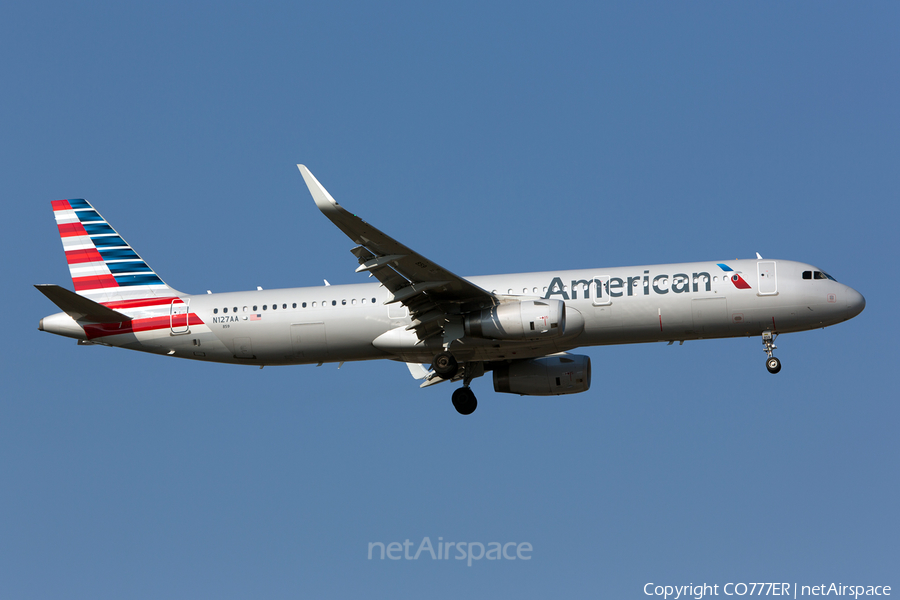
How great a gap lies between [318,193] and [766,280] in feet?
51.1

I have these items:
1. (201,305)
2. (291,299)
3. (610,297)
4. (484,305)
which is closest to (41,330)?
(201,305)

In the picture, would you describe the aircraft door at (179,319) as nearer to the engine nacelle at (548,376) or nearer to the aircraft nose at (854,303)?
the engine nacelle at (548,376)

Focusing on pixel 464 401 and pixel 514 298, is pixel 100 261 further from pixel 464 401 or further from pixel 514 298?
pixel 514 298

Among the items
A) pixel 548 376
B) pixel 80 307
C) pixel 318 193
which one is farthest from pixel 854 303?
pixel 80 307

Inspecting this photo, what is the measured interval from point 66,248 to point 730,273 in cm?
2479

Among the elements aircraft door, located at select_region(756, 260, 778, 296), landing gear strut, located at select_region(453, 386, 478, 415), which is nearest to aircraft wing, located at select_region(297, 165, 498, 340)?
landing gear strut, located at select_region(453, 386, 478, 415)

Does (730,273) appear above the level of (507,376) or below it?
above

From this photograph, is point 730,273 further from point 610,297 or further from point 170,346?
point 170,346

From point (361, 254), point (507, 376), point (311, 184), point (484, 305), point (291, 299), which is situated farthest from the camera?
point (507, 376)

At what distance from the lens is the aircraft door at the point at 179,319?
35.5 m

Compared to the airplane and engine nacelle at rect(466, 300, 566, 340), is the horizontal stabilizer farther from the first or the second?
engine nacelle at rect(466, 300, 566, 340)

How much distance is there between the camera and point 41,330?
3503 cm

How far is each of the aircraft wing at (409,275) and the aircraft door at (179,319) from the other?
7.79m

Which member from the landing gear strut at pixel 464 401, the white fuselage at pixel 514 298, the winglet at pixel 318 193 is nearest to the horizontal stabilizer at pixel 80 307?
the white fuselage at pixel 514 298
